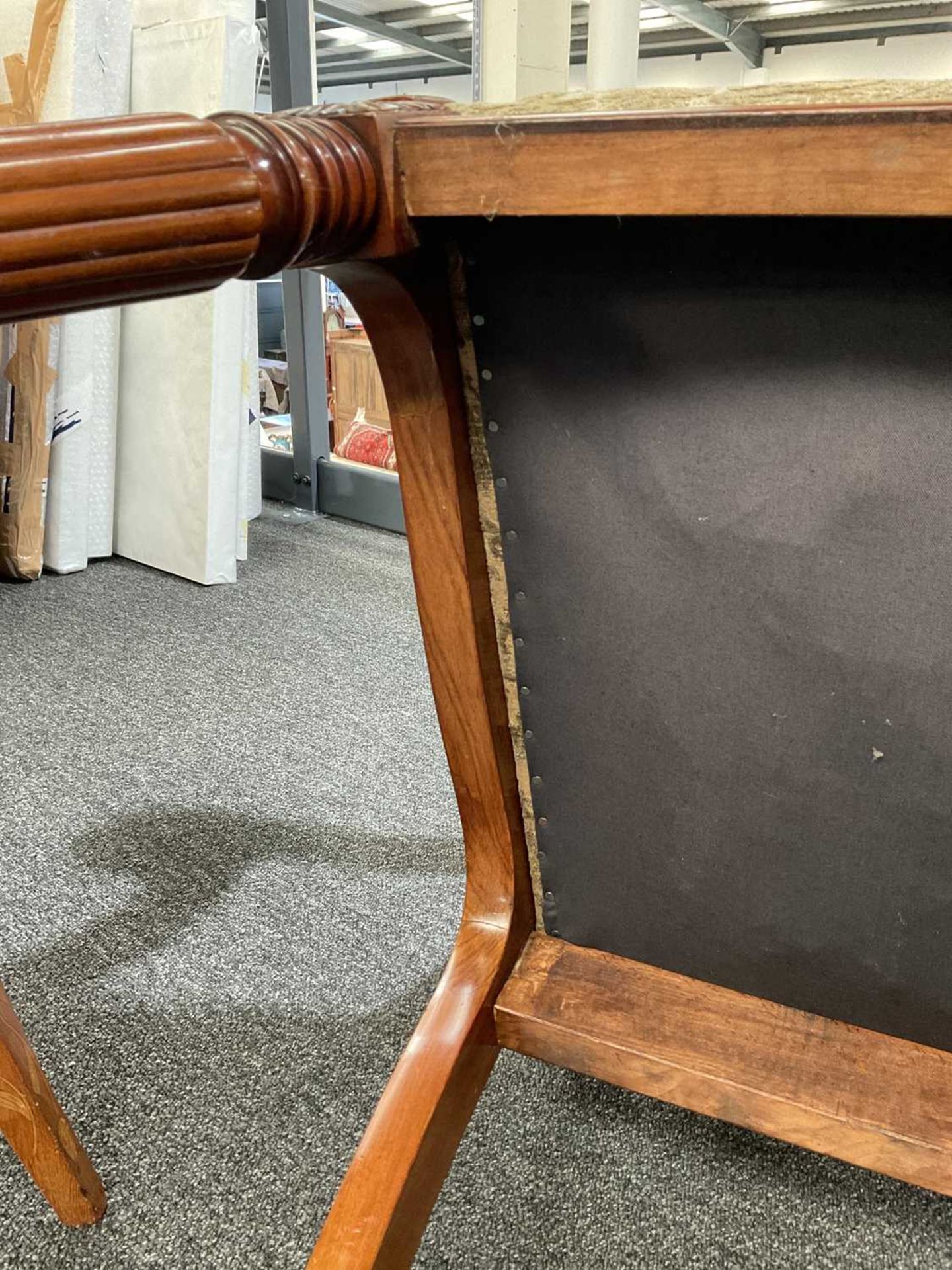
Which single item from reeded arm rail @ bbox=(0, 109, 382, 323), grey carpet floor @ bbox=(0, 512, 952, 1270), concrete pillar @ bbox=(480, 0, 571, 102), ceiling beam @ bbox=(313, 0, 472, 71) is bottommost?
grey carpet floor @ bbox=(0, 512, 952, 1270)

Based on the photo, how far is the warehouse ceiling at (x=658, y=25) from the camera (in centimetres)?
452

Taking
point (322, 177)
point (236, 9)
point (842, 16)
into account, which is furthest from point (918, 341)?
point (842, 16)

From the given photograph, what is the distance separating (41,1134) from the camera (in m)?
0.84

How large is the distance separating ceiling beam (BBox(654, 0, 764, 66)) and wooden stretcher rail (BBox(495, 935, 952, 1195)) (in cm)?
445

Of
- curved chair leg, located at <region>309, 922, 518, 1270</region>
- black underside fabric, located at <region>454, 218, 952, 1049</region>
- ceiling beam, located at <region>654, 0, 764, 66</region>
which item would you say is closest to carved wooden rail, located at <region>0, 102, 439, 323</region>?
black underside fabric, located at <region>454, 218, 952, 1049</region>

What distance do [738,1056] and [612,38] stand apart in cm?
204

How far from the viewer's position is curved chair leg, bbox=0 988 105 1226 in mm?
811

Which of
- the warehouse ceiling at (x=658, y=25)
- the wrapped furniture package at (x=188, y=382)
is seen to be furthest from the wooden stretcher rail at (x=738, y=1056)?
the warehouse ceiling at (x=658, y=25)

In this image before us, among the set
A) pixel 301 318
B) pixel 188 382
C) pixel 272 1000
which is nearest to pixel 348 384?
pixel 301 318

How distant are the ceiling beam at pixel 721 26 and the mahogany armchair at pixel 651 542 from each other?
171 inches

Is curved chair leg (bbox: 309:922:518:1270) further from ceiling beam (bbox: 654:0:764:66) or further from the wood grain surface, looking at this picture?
ceiling beam (bbox: 654:0:764:66)

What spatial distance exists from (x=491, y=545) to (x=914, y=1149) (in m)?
0.44

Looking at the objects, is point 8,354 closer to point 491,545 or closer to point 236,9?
point 236,9

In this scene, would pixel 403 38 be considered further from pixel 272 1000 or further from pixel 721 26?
pixel 272 1000
